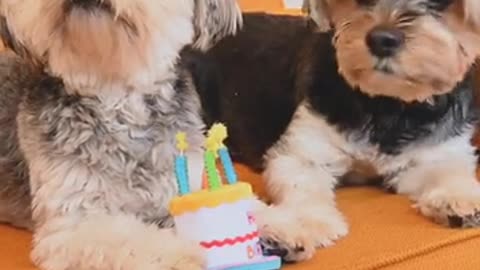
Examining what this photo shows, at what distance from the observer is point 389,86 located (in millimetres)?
2035

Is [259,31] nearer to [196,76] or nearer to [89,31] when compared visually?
[196,76]

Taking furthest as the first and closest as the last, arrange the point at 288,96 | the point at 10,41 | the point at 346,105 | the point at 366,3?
the point at 288,96, the point at 346,105, the point at 366,3, the point at 10,41

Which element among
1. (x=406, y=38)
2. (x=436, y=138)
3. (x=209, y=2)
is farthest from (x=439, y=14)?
(x=209, y=2)

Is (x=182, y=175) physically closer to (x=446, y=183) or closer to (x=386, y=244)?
(x=386, y=244)

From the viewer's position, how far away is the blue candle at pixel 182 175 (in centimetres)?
175

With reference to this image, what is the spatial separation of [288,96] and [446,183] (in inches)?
18.2

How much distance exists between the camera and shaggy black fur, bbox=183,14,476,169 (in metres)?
2.22

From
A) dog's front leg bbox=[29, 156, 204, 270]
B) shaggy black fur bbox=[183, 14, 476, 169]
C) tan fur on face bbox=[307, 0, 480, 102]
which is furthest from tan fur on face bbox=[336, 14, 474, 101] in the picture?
dog's front leg bbox=[29, 156, 204, 270]

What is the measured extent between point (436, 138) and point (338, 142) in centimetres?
20

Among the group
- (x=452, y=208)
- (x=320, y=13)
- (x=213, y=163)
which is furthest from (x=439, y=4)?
(x=213, y=163)

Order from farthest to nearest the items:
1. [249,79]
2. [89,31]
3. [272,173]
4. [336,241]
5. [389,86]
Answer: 1. [249,79]
2. [272,173]
3. [389,86]
4. [336,241]
5. [89,31]

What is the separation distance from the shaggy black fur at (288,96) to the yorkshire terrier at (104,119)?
0.60 feet

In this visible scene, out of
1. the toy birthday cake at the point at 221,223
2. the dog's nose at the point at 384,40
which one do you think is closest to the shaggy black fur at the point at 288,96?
the dog's nose at the point at 384,40

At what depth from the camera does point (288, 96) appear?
2.43 meters
